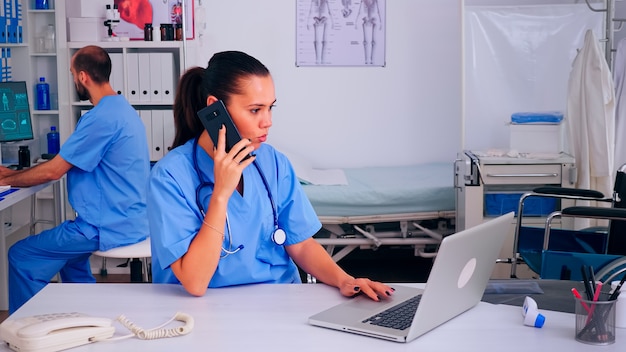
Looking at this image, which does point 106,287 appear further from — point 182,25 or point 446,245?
point 182,25

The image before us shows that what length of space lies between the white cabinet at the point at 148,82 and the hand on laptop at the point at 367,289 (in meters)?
2.92

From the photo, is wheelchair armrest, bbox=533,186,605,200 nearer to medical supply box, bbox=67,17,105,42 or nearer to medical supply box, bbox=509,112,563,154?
medical supply box, bbox=509,112,563,154

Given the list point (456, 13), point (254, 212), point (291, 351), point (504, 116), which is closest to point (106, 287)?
point (254, 212)

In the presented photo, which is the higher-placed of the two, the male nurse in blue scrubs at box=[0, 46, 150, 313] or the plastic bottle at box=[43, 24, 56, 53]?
the plastic bottle at box=[43, 24, 56, 53]

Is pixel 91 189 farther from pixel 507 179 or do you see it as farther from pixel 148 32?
pixel 507 179

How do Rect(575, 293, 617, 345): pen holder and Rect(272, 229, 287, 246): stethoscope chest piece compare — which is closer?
Rect(575, 293, 617, 345): pen holder

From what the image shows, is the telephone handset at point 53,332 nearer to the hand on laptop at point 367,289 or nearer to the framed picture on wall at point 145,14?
the hand on laptop at point 367,289

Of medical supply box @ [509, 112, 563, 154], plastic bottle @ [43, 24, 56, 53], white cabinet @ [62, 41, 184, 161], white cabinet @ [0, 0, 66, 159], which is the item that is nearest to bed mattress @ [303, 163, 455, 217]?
medical supply box @ [509, 112, 563, 154]

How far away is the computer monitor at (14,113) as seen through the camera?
3.95 meters

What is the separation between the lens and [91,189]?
3469mm

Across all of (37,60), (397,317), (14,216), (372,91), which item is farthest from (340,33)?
(397,317)

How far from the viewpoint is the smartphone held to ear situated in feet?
6.49

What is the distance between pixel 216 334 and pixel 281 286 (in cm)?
41

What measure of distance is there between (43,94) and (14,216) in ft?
2.51
